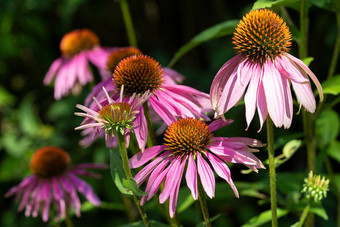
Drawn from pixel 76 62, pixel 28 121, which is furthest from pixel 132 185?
pixel 28 121

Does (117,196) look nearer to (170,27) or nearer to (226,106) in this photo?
(170,27)

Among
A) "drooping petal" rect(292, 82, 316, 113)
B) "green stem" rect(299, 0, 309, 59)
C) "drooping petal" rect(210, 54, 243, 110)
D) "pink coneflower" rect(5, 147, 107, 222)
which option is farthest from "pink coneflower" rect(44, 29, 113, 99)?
"drooping petal" rect(292, 82, 316, 113)

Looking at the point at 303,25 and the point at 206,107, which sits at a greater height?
the point at 303,25

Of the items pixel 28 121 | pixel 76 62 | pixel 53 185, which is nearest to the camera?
pixel 53 185

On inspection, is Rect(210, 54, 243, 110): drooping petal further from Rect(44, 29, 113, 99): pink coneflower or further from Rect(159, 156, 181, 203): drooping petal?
Rect(44, 29, 113, 99): pink coneflower

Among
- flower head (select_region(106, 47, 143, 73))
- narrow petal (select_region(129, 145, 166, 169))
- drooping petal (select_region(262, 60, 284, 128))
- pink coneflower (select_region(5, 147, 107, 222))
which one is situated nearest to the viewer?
drooping petal (select_region(262, 60, 284, 128))

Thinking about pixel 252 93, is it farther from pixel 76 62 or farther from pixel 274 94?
pixel 76 62
